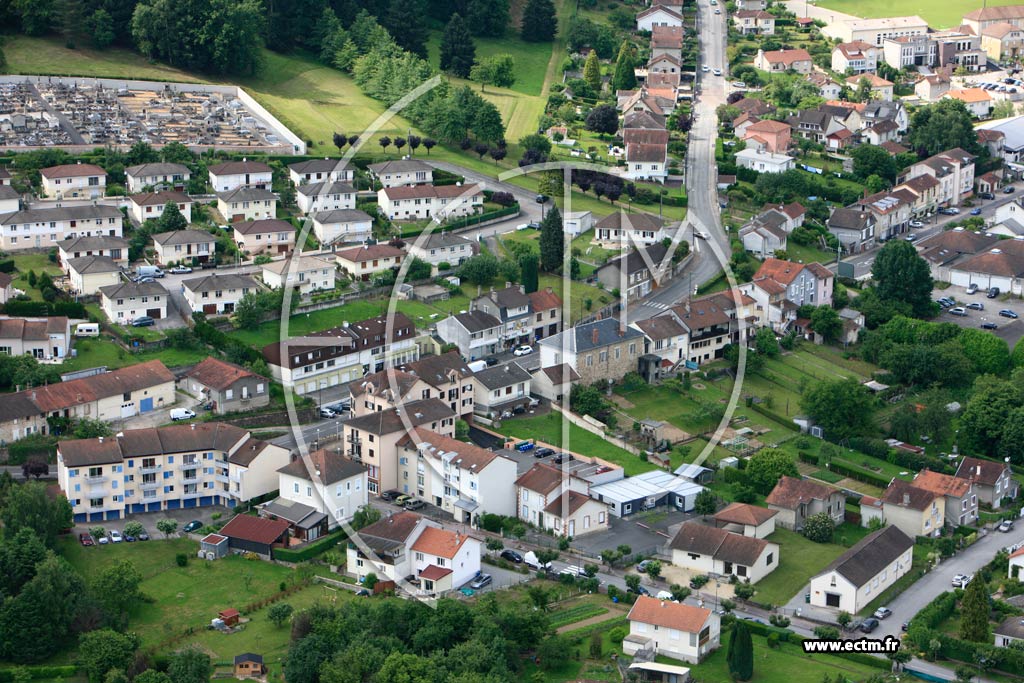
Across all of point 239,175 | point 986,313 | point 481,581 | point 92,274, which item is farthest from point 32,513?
point 986,313

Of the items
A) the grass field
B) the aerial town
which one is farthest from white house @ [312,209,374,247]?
the grass field

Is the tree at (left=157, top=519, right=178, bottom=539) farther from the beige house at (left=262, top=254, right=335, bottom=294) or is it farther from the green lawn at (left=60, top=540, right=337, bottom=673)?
the beige house at (left=262, top=254, right=335, bottom=294)

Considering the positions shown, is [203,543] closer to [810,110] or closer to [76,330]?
[76,330]

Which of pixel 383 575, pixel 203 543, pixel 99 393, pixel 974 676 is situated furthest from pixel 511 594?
pixel 99 393

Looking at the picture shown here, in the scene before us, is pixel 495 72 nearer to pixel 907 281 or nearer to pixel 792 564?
pixel 907 281

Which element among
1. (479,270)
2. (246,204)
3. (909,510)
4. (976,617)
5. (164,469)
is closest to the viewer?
(976,617)
